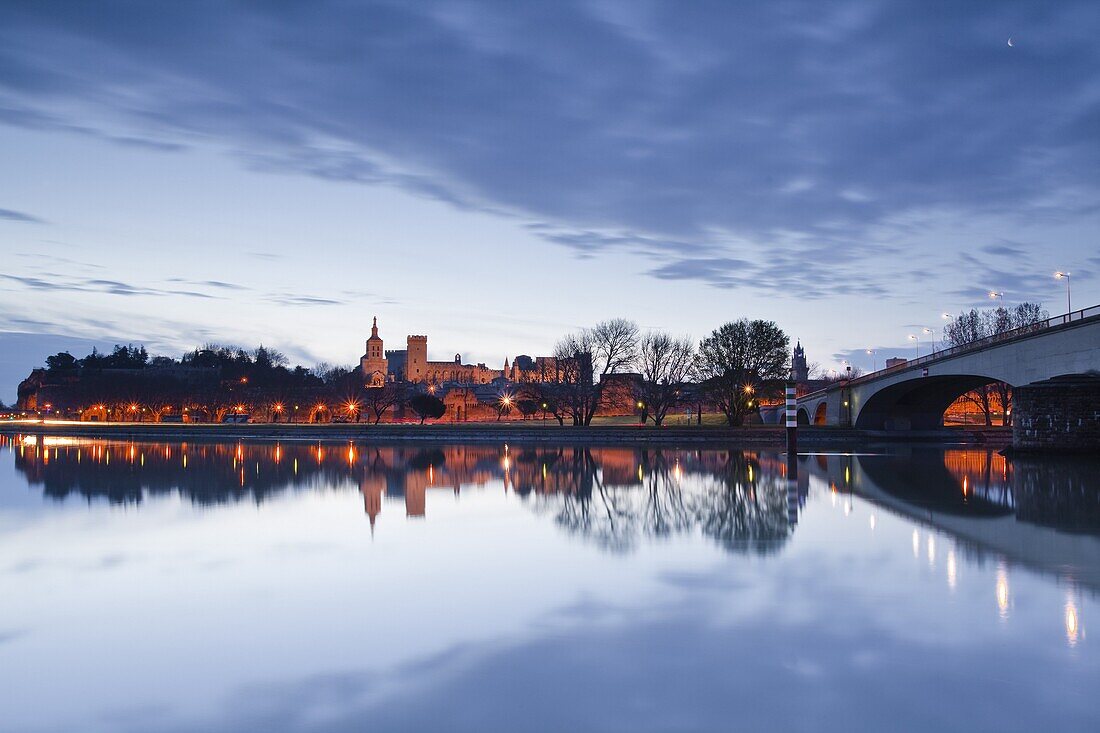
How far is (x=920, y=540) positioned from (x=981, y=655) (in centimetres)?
771

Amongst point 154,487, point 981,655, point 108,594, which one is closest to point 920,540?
point 981,655

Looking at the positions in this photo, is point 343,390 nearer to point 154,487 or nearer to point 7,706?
point 154,487

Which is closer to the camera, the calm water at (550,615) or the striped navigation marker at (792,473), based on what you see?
the calm water at (550,615)

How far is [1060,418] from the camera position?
1677 inches

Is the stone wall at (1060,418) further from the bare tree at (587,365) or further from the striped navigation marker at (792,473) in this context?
the bare tree at (587,365)

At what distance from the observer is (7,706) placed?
24.3 feet

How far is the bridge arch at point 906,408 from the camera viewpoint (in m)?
63.9

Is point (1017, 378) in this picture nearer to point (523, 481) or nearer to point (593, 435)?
point (523, 481)

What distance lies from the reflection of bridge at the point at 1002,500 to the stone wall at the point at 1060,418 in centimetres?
267

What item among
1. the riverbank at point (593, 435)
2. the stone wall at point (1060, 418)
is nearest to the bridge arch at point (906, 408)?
the riverbank at point (593, 435)

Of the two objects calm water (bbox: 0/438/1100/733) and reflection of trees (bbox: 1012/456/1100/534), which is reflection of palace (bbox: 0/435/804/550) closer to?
calm water (bbox: 0/438/1100/733)

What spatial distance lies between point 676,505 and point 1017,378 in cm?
2836

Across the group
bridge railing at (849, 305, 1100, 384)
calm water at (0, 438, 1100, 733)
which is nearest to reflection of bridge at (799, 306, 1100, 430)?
bridge railing at (849, 305, 1100, 384)

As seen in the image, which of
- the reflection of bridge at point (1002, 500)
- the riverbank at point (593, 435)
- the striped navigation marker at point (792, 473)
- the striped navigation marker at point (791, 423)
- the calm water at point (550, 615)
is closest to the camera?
the calm water at point (550, 615)
